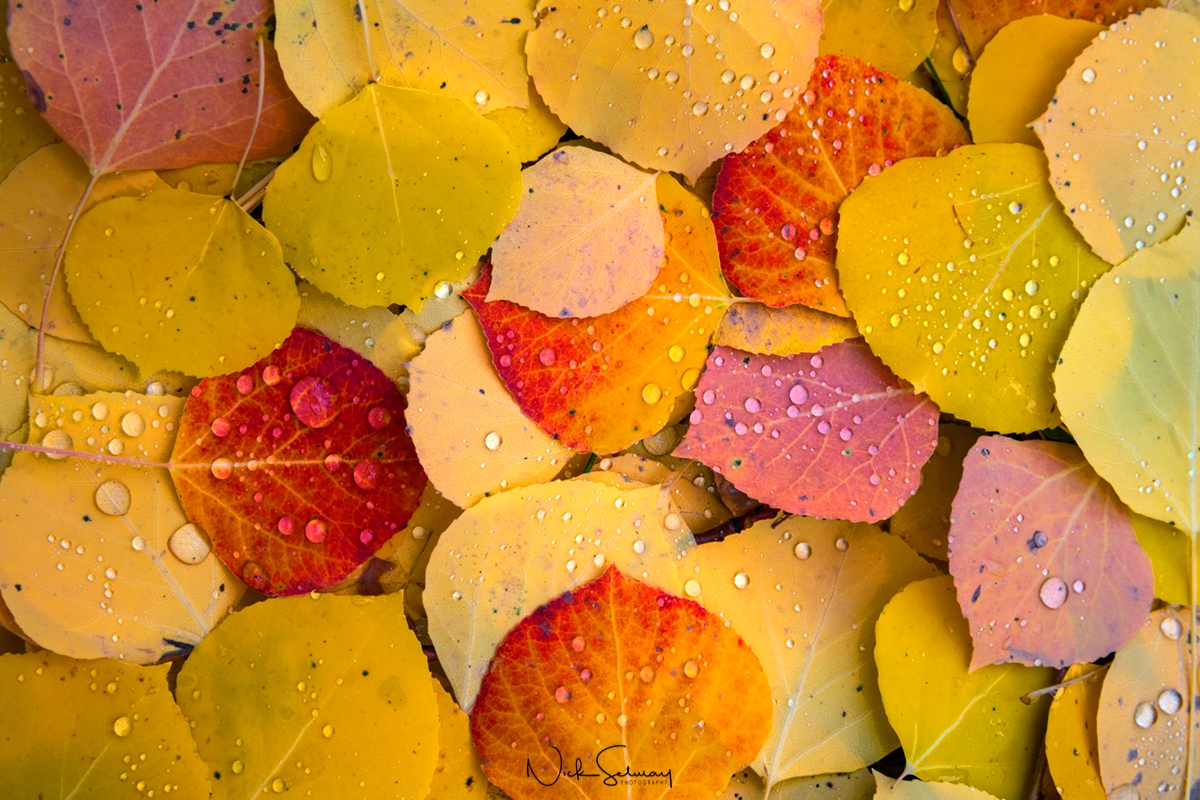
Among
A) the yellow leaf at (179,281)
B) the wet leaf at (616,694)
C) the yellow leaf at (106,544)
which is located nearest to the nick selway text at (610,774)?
the wet leaf at (616,694)

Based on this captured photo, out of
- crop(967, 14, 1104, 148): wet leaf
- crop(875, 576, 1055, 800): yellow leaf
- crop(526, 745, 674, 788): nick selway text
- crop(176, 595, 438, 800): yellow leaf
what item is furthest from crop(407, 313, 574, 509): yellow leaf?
crop(967, 14, 1104, 148): wet leaf

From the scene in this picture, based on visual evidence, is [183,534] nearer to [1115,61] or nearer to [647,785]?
[647,785]

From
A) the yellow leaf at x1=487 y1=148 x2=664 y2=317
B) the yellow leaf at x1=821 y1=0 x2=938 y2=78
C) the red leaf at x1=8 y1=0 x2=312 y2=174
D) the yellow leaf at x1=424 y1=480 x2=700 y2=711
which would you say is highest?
the yellow leaf at x1=821 y1=0 x2=938 y2=78

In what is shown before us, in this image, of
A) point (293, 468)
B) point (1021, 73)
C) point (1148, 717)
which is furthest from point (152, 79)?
point (1148, 717)

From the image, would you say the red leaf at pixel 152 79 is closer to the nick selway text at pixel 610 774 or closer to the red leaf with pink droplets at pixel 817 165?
the red leaf with pink droplets at pixel 817 165

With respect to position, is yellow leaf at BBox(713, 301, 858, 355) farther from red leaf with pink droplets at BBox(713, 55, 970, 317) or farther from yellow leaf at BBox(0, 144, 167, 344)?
yellow leaf at BBox(0, 144, 167, 344)

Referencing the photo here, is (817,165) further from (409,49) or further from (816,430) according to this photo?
(409,49)
